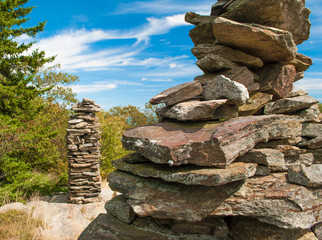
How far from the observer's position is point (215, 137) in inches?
186

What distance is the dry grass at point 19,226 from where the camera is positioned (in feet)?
28.2

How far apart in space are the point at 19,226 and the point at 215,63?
31.4 feet

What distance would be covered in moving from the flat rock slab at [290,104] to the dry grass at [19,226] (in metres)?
9.00

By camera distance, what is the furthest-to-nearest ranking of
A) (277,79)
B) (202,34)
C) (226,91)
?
(202,34) → (277,79) → (226,91)

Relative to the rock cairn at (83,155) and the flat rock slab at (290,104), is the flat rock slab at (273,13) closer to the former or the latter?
the flat rock slab at (290,104)

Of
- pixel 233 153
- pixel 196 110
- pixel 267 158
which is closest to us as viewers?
pixel 233 153

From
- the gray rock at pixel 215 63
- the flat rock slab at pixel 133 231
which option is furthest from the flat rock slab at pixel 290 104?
the flat rock slab at pixel 133 231

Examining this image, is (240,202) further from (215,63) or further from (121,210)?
(215,63)

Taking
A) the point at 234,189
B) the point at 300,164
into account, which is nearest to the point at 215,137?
the point at 234,189

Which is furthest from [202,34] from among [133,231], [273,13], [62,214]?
[62,214]

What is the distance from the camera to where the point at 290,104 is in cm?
648

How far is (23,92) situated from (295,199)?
604 inches

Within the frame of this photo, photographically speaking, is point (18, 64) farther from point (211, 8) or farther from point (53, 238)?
point (211, 8)

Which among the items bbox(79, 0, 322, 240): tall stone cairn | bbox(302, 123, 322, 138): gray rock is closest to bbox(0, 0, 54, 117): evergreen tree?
bbox(79, 0, 322, 240): tall stone cairn
